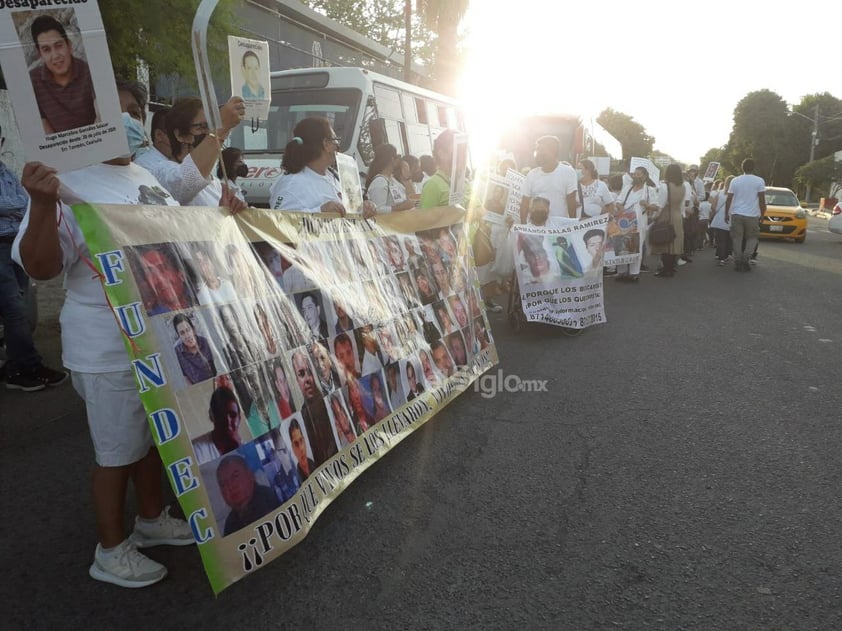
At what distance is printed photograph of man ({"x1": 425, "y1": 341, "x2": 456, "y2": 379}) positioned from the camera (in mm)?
4625

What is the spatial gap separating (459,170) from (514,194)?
152 cm

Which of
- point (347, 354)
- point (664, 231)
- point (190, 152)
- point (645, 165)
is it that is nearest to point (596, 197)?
point (645, 165)

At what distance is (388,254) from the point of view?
443cm

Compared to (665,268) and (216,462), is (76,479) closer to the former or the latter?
(216,462)

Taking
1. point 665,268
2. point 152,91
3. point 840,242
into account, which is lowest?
point 840,242

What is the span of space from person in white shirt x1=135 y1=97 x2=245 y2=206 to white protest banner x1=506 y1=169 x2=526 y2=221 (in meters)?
3.93

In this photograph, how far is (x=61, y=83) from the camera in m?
2.04

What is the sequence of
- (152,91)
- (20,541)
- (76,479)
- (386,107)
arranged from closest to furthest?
(20,541)
(76,479)
(386,107)
(152,91)

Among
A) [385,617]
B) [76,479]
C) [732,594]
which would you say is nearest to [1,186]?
[76,479]

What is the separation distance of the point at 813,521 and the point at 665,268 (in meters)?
9.50

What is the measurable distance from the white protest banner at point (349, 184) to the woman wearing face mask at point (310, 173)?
46 millimetres

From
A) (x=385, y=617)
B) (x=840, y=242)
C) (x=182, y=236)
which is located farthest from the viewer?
(x=840, y=242)

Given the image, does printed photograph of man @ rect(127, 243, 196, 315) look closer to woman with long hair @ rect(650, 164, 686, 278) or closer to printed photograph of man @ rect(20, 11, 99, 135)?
printed photograph of man @ rect(20, 11, 99, 135)

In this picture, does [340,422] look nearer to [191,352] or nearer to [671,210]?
[191,352]
